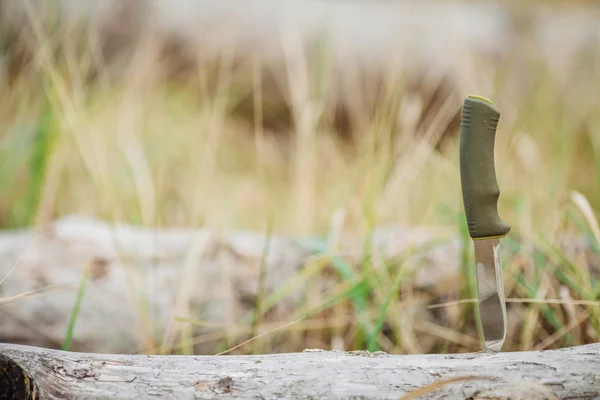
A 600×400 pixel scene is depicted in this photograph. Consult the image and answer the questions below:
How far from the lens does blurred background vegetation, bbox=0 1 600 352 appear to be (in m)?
1.05

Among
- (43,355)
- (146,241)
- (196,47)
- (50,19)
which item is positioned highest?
(196,47)

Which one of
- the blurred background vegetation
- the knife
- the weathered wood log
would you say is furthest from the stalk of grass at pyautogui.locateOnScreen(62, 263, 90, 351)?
the knife

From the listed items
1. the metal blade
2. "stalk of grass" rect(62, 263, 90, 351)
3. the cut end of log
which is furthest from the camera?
"stalk of grass" rect(62, 263, 90, 351)

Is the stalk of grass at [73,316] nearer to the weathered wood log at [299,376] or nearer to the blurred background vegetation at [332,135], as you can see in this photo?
the weathered wood log at [299,376]

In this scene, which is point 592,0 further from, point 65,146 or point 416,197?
point 65,146

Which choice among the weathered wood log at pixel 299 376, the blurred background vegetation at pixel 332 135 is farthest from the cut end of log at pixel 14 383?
the blurred background vegetation at pixel 332 135

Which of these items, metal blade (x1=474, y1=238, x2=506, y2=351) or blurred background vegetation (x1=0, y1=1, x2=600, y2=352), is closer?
metal blade (x1=474, y1=238, x2=506, y2=351)

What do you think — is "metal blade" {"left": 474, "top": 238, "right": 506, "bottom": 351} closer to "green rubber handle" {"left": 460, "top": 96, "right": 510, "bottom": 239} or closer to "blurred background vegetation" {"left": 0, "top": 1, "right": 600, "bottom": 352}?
"green rubber handle" {"left": 460, "top": 96, "right": 510, "bottom": 239}

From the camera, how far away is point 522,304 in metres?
1.04

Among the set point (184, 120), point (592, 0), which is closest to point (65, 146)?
point (184, 120)

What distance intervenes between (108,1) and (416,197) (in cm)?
165

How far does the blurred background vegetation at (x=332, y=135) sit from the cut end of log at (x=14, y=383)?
48cm

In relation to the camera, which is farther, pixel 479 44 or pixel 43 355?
pixel 479 44

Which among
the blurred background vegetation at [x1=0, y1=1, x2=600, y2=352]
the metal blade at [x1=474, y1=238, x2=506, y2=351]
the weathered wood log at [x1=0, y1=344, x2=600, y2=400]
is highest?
the blurred background vegetation at [x1=0, y1=1, x2=600, y2=352]
